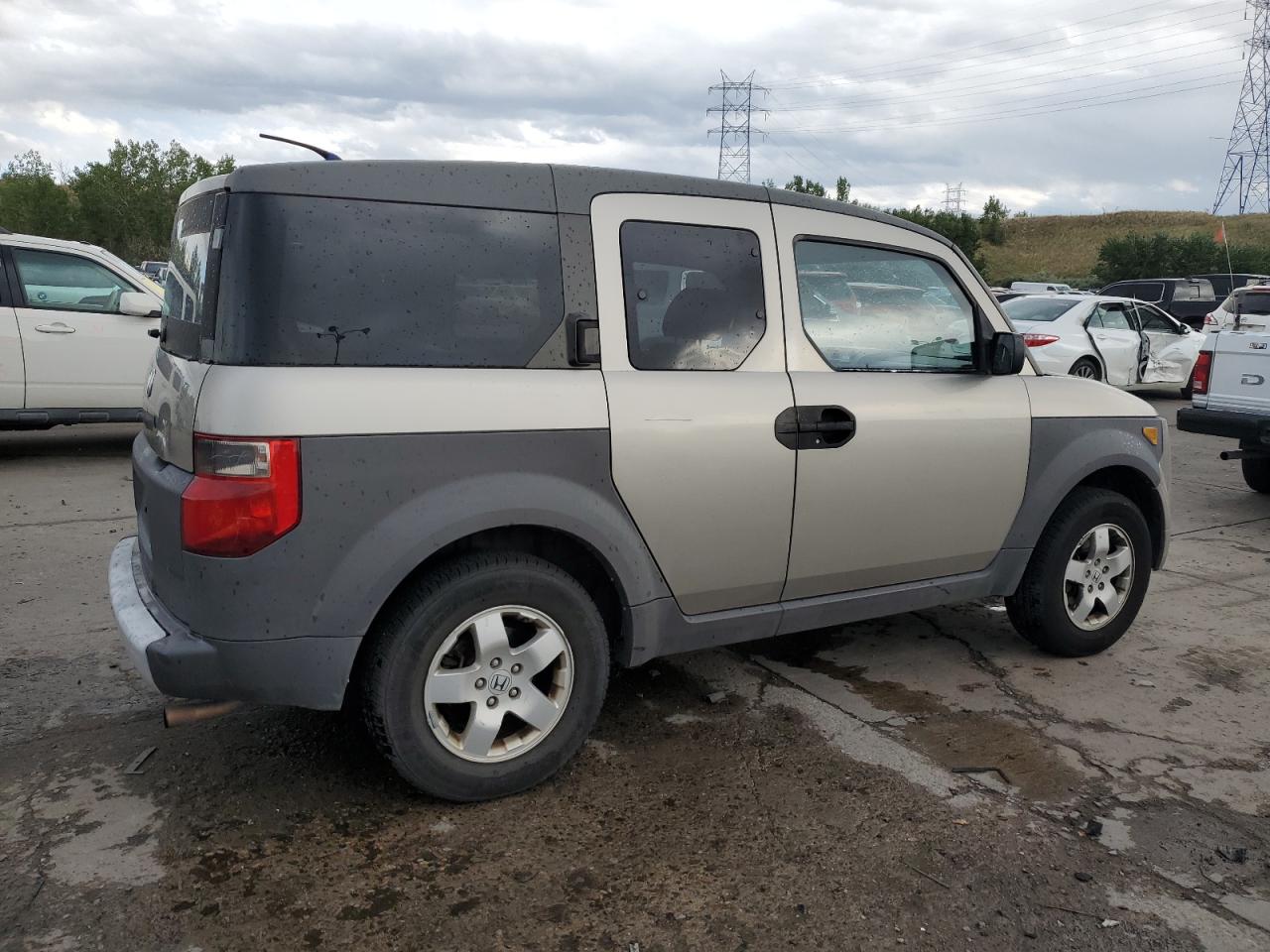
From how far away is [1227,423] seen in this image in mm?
8328

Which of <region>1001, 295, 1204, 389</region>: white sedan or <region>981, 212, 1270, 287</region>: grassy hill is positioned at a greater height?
<region>981, 212, 1270, 287</region>: grassy hill

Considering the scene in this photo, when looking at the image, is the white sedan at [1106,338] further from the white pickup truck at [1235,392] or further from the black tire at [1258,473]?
the white pickup truck at [1235,392]

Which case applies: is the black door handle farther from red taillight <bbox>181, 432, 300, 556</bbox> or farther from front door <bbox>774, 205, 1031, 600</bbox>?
red taillight <bbox>181, 432, 300, 556</bbox>

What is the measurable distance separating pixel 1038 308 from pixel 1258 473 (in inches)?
239

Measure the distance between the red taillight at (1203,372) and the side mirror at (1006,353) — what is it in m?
5.32

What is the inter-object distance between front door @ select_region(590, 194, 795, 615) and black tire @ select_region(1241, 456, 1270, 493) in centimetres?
692

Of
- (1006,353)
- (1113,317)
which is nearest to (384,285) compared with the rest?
(1006,353)

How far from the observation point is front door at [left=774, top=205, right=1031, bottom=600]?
380cm

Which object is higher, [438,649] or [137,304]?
[137,304]

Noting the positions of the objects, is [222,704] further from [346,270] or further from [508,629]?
[346,270]

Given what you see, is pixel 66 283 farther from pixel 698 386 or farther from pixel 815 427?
pixel 815 427

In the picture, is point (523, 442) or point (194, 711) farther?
point (523, 442)

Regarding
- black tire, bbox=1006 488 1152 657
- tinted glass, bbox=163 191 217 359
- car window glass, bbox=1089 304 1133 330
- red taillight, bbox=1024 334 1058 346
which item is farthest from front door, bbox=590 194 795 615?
car window glass, bbox=1089 304 1133 330

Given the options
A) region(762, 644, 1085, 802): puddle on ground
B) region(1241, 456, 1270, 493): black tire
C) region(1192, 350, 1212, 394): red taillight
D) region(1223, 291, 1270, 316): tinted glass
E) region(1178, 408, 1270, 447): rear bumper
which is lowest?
region(762, 644, 1085, 802): puddle on ground
